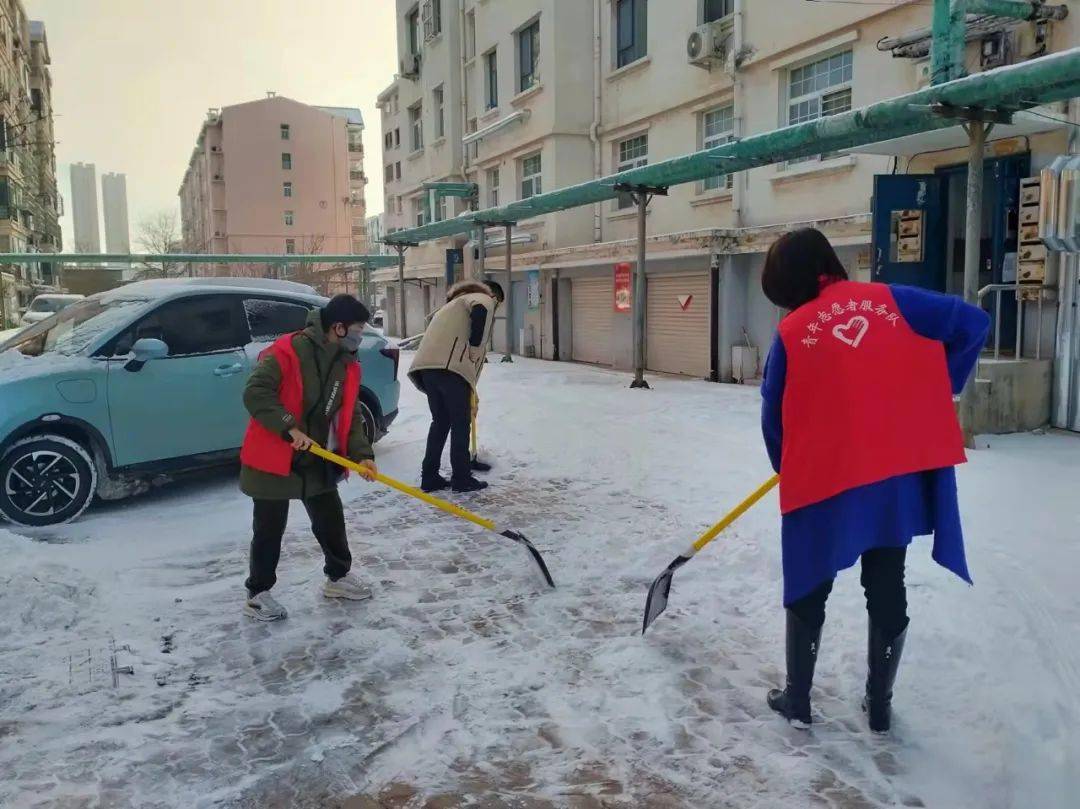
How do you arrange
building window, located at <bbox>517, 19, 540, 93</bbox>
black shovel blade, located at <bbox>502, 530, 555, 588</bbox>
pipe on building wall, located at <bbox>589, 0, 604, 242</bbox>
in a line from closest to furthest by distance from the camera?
black shovel blade, located at <bbox>502, 530, 555, 588</bbox> < pipe on building wall, located at <bbox>589, 0, 604, 242</bbox> < building window, located at <bbox>517, 19, 540, 93</bbox>

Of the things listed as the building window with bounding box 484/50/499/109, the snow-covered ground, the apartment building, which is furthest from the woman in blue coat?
the apartment building

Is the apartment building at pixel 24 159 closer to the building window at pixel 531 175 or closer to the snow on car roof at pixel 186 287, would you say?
the building window at pixel 531 175

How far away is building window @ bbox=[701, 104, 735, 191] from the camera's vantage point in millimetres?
15069

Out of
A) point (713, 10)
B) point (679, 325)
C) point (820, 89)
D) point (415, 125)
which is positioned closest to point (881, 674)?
point (820, 89)

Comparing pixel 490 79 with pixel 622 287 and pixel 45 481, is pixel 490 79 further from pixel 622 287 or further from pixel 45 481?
pixel 45 481

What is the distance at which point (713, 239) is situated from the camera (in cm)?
1413

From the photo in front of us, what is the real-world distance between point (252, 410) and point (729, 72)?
1237 centimetres

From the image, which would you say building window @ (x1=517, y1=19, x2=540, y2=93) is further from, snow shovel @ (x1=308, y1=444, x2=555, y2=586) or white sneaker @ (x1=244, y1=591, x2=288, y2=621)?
white sneaker @ (x1=244, y1=591, x2=288, y2=621)

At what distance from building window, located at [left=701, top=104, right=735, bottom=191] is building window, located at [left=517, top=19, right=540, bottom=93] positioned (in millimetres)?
5848

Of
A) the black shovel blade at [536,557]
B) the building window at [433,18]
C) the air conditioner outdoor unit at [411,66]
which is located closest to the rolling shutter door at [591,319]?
the building window at [433,18]

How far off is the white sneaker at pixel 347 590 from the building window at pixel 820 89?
9.83 m

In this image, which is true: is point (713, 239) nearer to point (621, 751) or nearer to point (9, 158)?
point (621, 751)

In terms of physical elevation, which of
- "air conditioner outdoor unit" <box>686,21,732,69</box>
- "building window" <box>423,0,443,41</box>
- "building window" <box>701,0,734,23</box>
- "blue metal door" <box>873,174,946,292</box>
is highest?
"building window" <box>423,0,443,41</box>

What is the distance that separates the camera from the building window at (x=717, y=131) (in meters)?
15.1
